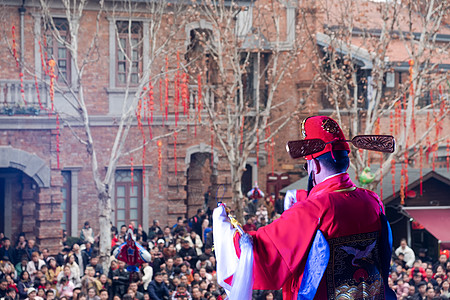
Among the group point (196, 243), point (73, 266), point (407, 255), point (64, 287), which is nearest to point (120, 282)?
point (64, 287)

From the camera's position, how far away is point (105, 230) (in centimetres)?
1792

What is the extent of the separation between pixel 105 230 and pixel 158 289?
421 cm

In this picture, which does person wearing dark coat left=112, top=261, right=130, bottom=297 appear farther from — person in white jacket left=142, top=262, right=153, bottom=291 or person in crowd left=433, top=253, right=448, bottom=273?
person in crowd left=433, top=253, right=448, bottom=273

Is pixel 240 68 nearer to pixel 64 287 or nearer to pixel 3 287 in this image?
pixel 64 287

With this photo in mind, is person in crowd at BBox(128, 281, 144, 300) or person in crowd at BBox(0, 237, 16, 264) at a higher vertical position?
person in crowd at BBox(0, 237, 16, 264)

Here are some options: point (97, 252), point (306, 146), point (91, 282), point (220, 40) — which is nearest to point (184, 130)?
point (220, 40)

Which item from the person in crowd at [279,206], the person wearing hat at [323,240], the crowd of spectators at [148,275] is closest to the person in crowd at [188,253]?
the crowd of spectators at [148,275]

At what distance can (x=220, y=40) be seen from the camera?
20266mm

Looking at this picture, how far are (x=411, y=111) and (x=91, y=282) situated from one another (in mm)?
8463

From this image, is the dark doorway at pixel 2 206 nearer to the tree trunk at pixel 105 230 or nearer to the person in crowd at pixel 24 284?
the tree trunk at pixel 105 230

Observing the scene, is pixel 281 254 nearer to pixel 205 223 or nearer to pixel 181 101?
pixel 205 223

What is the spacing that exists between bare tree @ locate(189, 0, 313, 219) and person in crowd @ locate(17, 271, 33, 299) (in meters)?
5.75

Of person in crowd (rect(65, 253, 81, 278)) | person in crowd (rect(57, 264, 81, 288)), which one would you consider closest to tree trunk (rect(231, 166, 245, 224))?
person in crowd (rect(65, 253, 81, 278))

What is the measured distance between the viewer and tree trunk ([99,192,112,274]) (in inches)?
692
